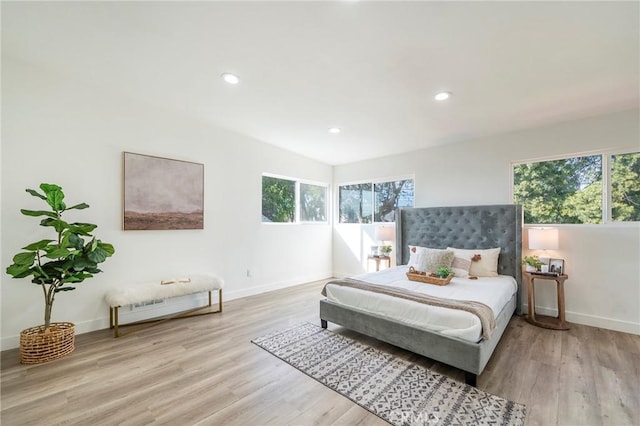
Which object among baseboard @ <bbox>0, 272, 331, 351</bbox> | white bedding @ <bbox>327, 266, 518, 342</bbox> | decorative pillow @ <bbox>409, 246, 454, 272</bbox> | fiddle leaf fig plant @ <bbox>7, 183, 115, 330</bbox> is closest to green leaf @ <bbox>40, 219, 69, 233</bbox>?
fiddle leaf fig plant @ <bbox>7, 183, 115, 330</bbox>

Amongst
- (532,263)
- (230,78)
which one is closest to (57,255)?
(230,78)

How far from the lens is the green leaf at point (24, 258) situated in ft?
7.84

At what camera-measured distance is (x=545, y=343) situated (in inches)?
113

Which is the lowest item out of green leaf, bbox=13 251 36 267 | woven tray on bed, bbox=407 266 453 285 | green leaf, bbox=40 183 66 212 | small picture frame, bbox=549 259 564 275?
woven tray on bed, bbox=407 266 453 285

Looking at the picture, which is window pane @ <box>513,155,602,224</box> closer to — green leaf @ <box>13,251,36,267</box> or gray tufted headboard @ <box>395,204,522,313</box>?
gray tufted headboard @ <box>395,204,522,313</box>

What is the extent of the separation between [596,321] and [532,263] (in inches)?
38.9

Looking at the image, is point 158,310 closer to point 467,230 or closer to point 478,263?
point 478,263

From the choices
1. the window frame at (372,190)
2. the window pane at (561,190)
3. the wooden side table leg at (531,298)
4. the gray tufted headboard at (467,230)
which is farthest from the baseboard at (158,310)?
the window pane at (561,190)

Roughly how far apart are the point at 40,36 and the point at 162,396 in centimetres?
326

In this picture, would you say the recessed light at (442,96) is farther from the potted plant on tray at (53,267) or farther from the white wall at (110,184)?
the potted plant on tray at (53,267)

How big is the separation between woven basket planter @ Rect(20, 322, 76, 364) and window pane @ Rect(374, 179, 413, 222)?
15.9 feet

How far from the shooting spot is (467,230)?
13.6ft

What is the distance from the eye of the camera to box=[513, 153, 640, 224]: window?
3186 mm

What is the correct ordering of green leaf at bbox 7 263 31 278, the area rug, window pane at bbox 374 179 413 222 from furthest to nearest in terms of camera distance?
1. window pane at bbox 374 179 413 222
2. green leaf at bbox 7 263 31 278
3. the area rug
